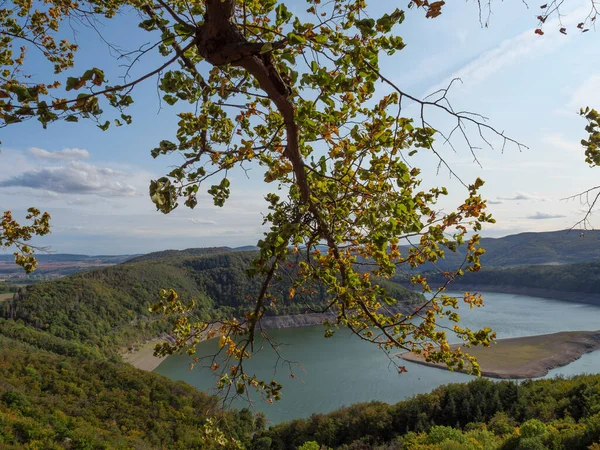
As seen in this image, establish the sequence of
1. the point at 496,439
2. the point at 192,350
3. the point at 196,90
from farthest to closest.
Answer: the point at 496,439 < the point at 192,350 < the point at 196,90

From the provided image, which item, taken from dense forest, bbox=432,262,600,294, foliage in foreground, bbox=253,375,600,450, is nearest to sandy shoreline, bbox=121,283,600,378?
dense forest, bbox=432,262,600,294

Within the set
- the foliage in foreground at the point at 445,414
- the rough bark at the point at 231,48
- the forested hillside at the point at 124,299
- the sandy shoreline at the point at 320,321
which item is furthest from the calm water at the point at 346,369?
the rough bark at the point at 231,48

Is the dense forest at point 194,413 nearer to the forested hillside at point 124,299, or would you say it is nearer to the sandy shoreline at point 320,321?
the sandy shoreline at point 320,321

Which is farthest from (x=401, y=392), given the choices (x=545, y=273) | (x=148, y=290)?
(x=545, y=273)

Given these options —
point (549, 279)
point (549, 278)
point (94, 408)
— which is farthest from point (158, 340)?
point (549, 278)

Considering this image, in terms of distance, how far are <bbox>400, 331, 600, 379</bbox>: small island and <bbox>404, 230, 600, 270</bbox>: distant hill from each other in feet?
181

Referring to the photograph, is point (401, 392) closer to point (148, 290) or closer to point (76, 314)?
point (76, 314)

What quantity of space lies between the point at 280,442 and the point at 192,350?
17.6m

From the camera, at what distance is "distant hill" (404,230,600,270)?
94938mm

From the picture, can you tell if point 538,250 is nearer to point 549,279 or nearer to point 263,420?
point 549,279

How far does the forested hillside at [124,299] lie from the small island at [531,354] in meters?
9.58

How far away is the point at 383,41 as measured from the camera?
1.51 metres

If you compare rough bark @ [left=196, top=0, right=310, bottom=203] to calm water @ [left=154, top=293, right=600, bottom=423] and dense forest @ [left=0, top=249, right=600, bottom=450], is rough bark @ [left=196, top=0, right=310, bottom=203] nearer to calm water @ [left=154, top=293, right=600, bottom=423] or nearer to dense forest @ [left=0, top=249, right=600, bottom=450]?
dense forest @ [left=0, top=249, right=600, bottom=450]

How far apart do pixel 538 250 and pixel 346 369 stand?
9515 centimetres
